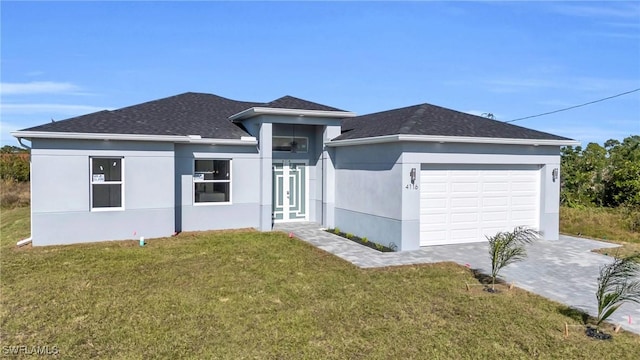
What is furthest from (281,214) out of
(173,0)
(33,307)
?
(33,307)

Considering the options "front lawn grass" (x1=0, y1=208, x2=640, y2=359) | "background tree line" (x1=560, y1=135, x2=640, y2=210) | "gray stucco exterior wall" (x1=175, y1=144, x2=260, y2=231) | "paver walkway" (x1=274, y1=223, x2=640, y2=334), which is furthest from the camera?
"background tree line" (x1=560, y1=135, x2=640, y2=210)

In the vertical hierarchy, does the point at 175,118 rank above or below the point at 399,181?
above

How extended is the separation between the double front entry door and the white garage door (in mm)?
6170

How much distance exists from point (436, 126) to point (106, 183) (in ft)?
34.2

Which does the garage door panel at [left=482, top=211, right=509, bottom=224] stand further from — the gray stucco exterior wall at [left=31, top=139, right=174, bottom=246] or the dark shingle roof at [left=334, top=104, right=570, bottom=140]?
the gray stucco exterior wall at [left=31, top=139, right=174, bottom=246]

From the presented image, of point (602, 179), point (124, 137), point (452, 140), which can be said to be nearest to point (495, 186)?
point (452, 140)

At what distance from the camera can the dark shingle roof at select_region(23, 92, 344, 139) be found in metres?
13.0

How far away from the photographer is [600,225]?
1608 centimetres

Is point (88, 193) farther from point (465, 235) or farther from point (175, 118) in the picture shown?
point (465, 235)

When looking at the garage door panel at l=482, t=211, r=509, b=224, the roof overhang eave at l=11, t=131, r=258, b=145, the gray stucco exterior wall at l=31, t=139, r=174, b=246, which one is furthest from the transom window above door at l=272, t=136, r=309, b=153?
the garage door panel at l=482, t=211, r=509, b=224

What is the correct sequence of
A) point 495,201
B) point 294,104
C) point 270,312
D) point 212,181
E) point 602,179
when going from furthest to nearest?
point 602,179 → point 212,181 → point 294,104 → point 495,201 → point 270,312

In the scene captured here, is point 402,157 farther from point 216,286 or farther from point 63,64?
point 63,64

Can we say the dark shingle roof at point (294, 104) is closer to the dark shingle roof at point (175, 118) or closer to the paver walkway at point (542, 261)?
the dark shingle roof at point (175, 118)

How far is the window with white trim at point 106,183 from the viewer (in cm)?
1302
